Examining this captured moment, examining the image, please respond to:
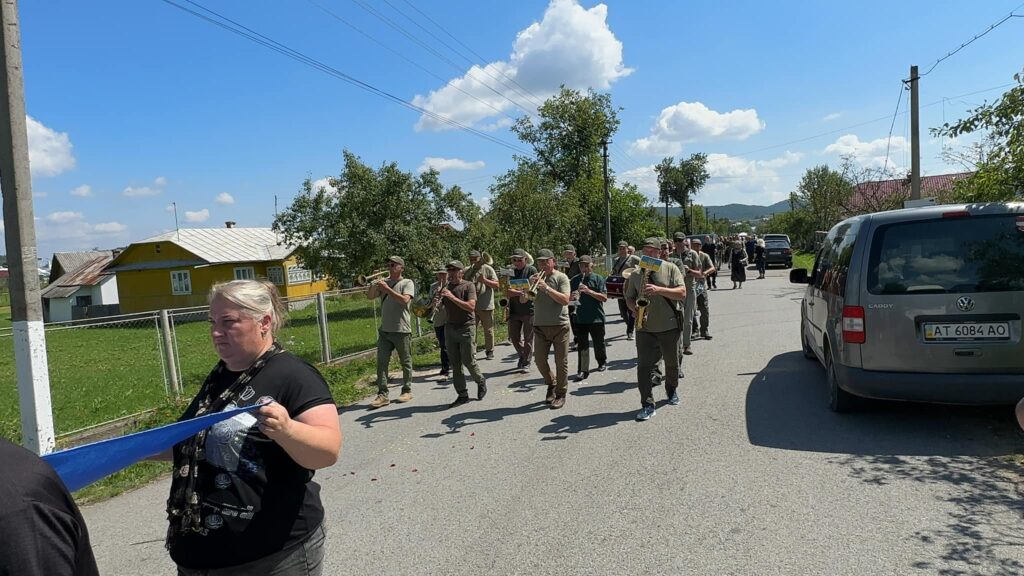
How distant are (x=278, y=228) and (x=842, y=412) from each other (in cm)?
3052

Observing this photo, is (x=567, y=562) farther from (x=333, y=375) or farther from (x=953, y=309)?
(x=333, y=375)

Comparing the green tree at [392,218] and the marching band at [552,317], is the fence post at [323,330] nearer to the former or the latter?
the marching band at [552,317]

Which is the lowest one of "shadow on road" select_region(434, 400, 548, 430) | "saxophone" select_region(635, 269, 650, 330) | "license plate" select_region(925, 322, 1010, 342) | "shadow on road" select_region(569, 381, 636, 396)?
"shadow on road" select_region(434, 400, 548, 430)

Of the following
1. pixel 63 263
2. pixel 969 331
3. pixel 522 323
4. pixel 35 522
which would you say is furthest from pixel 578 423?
pixel 63 263

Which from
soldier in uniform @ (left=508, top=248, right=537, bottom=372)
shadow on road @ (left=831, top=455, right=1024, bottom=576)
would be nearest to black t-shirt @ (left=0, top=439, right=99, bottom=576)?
shadow on road @ (left=831, top=455, right=1024, bottom=576)

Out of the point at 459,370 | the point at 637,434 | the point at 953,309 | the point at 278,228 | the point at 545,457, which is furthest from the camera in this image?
the point at 278,228

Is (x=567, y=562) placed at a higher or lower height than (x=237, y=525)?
lower

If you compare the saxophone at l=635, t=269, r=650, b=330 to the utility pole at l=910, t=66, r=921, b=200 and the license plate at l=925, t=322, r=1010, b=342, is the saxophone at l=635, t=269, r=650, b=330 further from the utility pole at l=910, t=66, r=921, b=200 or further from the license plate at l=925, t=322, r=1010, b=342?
the utility pole at l=910, t=66, r=921, b=200

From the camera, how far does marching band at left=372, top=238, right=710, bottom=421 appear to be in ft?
21.6

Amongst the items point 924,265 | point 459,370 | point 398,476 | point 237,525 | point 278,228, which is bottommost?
point 398,476

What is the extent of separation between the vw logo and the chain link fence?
5.28 meters

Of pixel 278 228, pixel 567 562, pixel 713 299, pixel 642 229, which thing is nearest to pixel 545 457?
pixel 567 562

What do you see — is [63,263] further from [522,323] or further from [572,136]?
[522,323]

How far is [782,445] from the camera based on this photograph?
5344 mm
